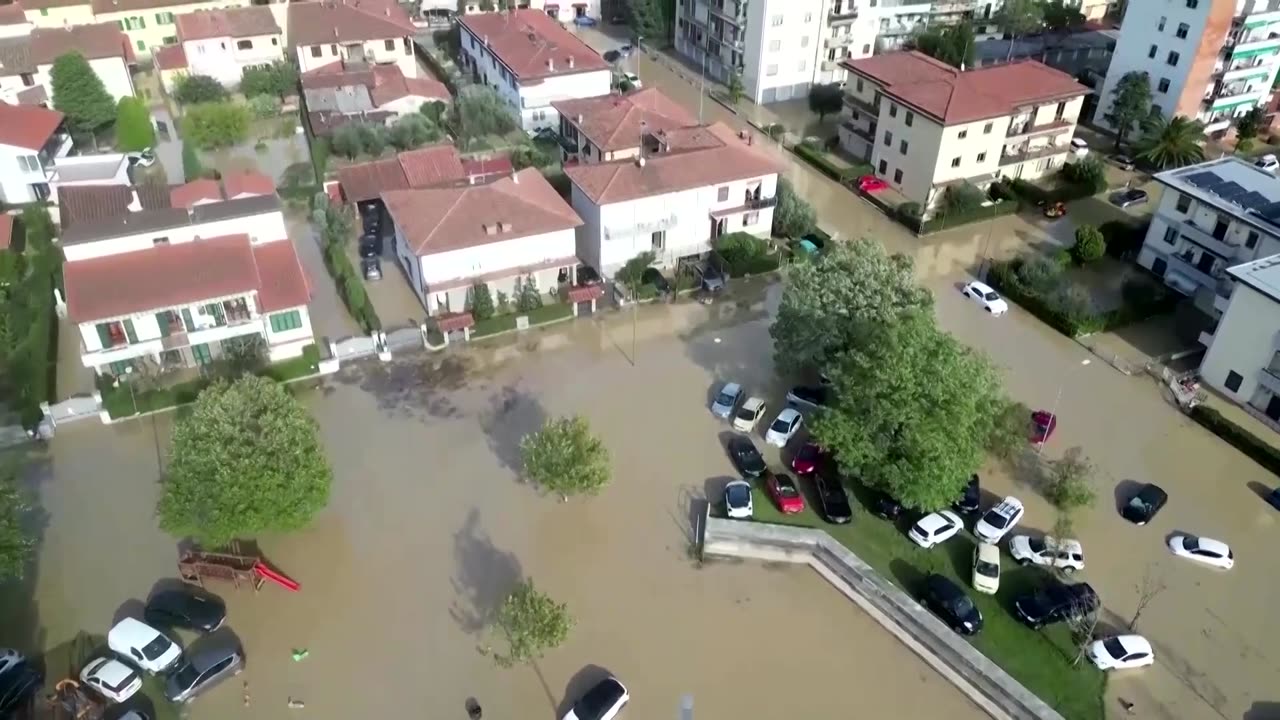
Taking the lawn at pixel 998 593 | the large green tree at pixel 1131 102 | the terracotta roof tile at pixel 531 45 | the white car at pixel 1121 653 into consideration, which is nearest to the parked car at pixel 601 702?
the lawn at pixel 998 593

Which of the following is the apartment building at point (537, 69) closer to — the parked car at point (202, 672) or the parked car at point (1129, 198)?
the parked car at point (1129, 198)

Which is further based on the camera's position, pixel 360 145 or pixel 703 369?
pixel 360 145

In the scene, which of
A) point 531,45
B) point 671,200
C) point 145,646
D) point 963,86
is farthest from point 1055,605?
point 531,45

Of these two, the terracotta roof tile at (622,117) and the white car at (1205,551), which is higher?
the terracotta roof tile at (622,117)

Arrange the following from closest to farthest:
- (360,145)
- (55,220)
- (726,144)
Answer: (726,144) → (55,220) → (360,145)

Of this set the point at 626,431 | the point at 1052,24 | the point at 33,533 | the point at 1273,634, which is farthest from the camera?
the point at 1052,24

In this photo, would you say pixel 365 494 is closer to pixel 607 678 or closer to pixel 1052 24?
pixel 607 678

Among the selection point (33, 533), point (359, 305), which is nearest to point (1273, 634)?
point (359, 305)
